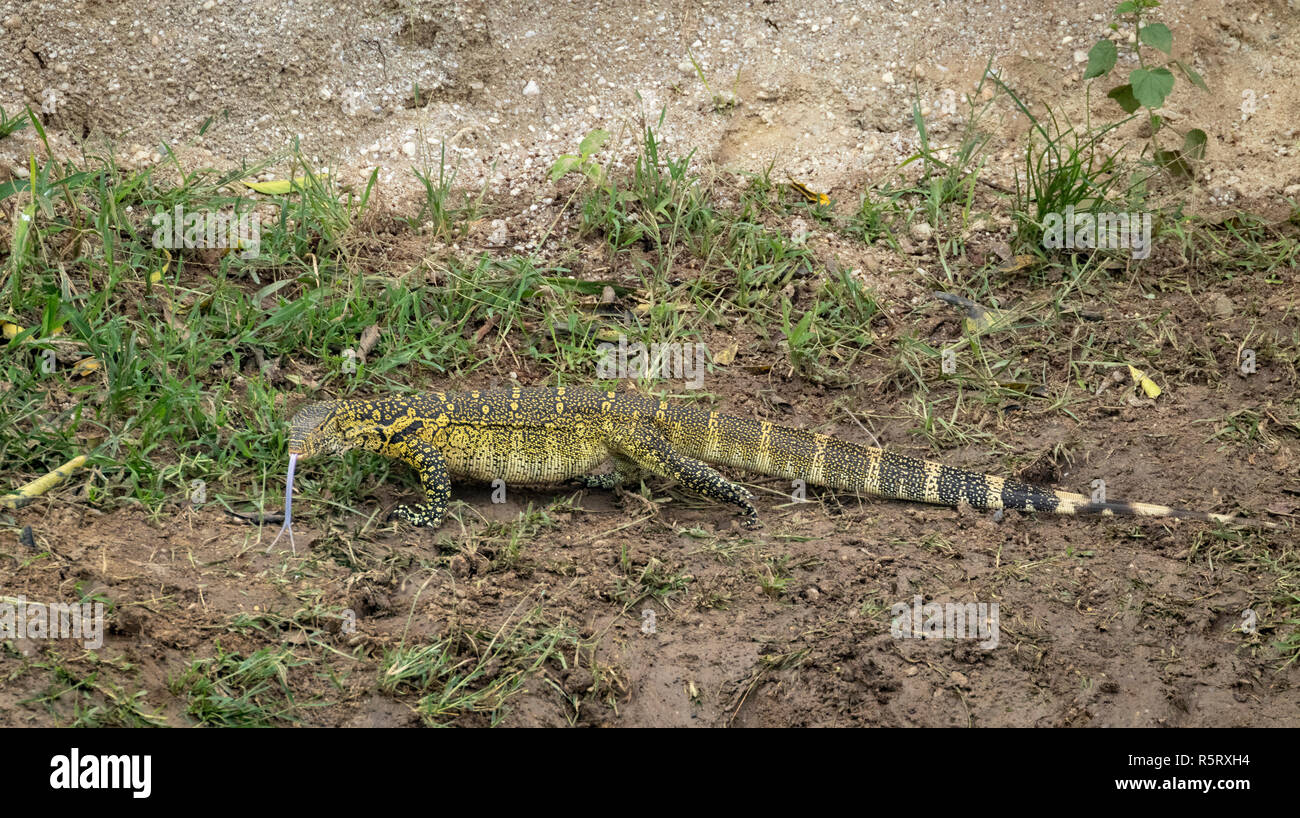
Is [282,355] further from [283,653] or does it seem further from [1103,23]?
[1103,23]

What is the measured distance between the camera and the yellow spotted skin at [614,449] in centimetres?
572

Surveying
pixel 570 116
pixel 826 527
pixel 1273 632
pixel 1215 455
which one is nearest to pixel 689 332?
pixel 826 527

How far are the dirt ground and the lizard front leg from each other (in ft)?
0.41

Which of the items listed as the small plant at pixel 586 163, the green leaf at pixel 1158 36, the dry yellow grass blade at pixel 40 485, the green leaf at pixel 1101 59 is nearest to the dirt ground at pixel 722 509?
the dry yellow grass blade at pixel 40 485

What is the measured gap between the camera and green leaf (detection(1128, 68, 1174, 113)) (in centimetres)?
713

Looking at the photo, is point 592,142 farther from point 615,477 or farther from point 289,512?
point 289,512

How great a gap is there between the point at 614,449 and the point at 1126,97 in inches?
179

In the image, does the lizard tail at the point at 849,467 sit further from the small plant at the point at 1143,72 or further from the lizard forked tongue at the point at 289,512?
the small plant at the point at 1143,72

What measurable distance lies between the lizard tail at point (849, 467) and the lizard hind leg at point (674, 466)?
0.49ft

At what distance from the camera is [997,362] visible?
7.06m

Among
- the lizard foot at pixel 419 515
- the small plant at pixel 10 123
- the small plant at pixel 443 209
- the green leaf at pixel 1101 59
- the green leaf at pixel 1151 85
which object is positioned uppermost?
the green leaf at pixel 1101 59

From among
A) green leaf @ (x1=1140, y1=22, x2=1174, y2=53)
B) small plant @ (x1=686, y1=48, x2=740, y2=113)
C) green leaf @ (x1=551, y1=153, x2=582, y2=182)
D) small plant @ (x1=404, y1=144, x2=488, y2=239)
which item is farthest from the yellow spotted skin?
small plant @ (x1=686, y1=48, x2=740, y2=113)

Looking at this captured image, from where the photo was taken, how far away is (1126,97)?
7.62 meters

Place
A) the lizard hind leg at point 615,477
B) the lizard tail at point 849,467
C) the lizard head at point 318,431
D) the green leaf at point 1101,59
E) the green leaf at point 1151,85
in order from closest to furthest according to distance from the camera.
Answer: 1. the lizard head at point 318,431
2. the lizard tail at point 849,467
3. the lizard hind leg at point 615,477
4. the green leaf at point 1151,85
5. the green leaf at point 1101,59
